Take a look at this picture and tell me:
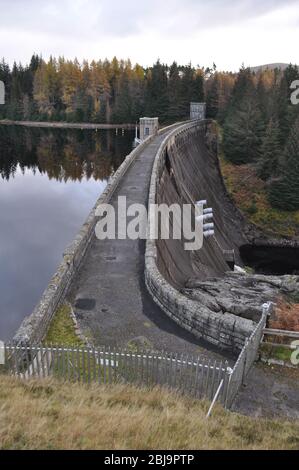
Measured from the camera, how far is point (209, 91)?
8856 cm

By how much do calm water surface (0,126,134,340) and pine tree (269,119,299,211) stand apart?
64.8ft

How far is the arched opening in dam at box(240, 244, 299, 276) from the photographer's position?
128ft

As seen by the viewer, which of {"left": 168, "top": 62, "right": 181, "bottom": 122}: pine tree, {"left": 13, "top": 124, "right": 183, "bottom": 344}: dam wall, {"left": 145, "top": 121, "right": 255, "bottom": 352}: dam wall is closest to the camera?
{"left": 13, "top": 124, "right": 183, "bottom": 344}: dam wall

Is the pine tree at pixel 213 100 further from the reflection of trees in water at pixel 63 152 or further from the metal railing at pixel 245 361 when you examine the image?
the metal railing at pixel 245 361

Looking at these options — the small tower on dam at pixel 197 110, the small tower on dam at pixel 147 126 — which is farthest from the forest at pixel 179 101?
the small tower on dam at pixel 147 126

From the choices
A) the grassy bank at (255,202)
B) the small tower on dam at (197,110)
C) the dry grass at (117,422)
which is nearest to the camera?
the dry grass at (117,422)

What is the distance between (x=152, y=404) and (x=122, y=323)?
4441 millimetres

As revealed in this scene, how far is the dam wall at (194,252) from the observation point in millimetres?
12742

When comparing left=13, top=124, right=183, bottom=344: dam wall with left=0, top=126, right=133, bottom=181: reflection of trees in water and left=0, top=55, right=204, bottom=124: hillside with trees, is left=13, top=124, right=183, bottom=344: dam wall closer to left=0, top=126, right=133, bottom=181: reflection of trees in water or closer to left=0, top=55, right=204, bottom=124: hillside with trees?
left=0, top=126, right=133, bottom=181: reflection of trees in water

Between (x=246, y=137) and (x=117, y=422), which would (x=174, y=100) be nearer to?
(x=246, y=137)

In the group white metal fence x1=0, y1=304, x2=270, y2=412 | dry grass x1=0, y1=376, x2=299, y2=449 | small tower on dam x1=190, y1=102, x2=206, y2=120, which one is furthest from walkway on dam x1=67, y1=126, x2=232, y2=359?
small tower on dam x1=190, y1=102, x2=206, y2=120

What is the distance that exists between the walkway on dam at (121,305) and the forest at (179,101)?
30235mm

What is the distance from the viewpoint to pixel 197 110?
86.4 meters

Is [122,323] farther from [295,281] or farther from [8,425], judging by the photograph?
[295,281]
